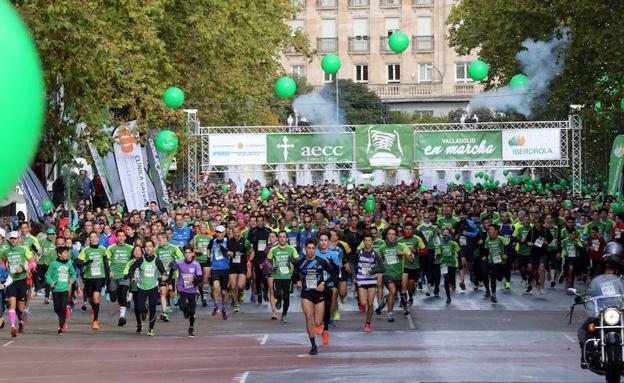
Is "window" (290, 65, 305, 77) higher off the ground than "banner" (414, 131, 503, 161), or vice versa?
"window" (290, 65, 305, 77)

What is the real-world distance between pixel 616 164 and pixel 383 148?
7.61m

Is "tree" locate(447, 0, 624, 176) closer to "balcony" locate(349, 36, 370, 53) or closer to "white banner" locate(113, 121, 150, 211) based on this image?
"white banner" locate(113, 121, 150, 211)

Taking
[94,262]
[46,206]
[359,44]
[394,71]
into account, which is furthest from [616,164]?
[359,44]

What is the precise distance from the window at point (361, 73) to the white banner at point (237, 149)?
214ft

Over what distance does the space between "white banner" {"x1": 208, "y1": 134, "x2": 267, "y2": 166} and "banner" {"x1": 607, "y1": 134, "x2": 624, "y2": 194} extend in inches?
428

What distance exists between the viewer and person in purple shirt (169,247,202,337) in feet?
60.5

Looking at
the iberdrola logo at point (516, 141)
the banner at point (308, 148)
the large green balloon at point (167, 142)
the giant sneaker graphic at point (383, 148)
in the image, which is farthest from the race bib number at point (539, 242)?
the banner at point (308, 148)

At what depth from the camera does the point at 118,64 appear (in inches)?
1040

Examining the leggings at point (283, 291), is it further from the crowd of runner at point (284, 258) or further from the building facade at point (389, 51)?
the building facade at point (389, 51)

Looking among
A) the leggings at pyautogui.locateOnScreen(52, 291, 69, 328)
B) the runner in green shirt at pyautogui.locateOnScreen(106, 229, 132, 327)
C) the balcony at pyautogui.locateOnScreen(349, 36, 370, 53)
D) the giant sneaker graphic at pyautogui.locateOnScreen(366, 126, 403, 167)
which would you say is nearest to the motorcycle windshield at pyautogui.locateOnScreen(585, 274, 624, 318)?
the leggings at pyautogui.locateOnScreen(52, 291, 69, 328)

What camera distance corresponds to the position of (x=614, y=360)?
10.5 meters

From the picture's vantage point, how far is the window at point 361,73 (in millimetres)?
105250

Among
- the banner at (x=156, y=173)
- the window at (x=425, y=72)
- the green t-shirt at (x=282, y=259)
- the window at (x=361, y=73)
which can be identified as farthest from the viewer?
the window at (x=361, y=73)

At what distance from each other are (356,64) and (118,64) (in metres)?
79.8
